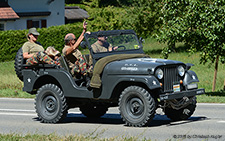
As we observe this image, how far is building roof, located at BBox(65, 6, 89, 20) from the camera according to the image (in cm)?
6175

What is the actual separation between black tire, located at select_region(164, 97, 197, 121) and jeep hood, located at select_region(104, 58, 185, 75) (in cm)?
114

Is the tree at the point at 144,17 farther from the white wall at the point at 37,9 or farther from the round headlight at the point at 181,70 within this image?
the round headlight at the point at 181,70

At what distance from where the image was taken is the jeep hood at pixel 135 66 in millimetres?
10023

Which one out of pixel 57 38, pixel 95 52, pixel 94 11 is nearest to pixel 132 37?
pixel 95 52

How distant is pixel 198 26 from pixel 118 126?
9.57 metres

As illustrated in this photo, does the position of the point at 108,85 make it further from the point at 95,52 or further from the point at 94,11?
the point at 94,11

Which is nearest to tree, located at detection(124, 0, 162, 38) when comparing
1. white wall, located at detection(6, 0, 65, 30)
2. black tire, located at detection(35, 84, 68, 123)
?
white wall, located at detection(6, 0, 65, 30)

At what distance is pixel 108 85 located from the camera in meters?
10.5

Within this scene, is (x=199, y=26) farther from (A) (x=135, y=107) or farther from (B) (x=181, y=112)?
(A) (x=135, y=107)

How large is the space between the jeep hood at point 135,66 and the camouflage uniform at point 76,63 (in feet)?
2.47

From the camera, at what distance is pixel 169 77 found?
10367 millimetres

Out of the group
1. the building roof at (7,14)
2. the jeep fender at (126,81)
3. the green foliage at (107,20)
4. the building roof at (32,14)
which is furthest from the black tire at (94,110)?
the building roof at (32,14)

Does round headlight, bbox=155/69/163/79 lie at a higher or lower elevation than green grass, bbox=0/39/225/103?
higher

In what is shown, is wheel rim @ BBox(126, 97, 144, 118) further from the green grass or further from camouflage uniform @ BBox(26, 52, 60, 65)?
the green grass
